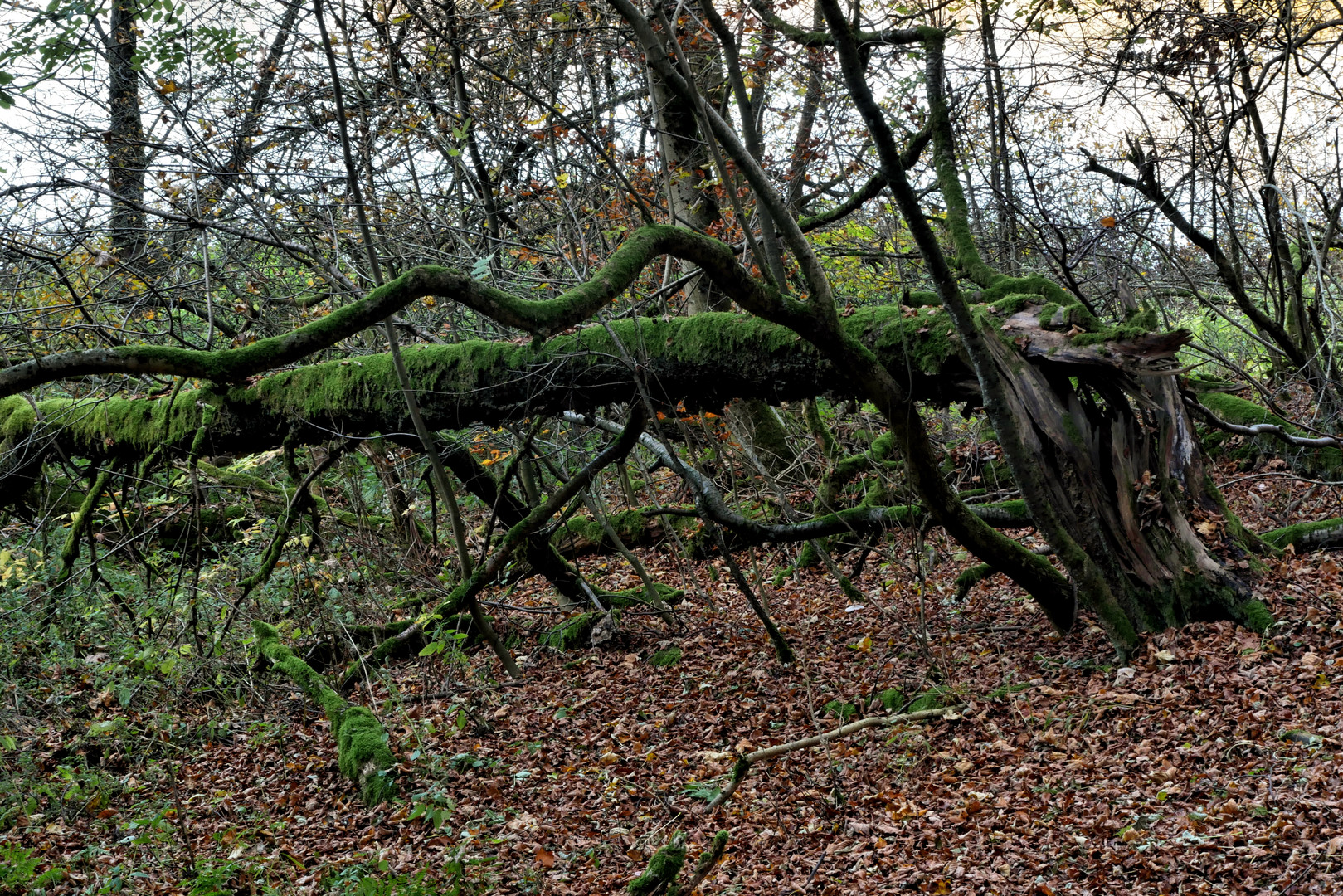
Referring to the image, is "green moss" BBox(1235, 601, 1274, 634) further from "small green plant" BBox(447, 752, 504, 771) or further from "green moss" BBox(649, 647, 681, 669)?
"small green plant" BBox(447, 752, 504, 771)

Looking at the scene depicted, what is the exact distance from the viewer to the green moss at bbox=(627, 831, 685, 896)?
374 cm

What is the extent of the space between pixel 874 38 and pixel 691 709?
5272 mm

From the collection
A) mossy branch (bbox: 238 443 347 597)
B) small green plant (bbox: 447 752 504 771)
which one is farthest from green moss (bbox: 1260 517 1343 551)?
mossy branch (bbox: 238 443 347 597)

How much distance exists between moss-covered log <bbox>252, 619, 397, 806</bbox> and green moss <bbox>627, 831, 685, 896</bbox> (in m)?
2.50

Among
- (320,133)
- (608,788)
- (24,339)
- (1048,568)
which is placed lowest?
(608,788)

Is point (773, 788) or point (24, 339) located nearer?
point (773, 788)

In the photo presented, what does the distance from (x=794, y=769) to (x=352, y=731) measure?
2891 mm

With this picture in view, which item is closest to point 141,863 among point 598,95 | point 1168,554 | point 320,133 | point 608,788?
point 608,788

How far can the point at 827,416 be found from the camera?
11.1 metres

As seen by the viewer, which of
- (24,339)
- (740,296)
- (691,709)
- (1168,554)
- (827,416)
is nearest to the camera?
(740,296)

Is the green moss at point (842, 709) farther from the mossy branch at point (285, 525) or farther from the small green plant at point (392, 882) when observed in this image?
the mossy branch at point (285, 525)

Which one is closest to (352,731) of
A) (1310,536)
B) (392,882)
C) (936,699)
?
(392,882)

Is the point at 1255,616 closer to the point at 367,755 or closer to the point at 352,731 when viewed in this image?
the point at 367,755

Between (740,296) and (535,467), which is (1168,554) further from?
(535,467)
